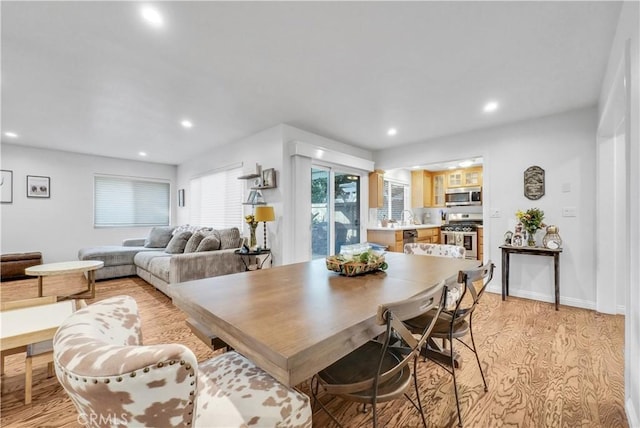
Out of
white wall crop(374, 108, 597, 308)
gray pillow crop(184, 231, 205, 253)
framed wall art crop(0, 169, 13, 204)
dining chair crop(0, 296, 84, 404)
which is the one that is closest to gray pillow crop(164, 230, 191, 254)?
gray pillow crop(184, 231, 205, 253)

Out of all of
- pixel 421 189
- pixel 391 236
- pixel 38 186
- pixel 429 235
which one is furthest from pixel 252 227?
pixel 421 189

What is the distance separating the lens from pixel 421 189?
685cm

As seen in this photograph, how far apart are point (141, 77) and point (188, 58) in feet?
2.20

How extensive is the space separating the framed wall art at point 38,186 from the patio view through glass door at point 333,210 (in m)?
5.10

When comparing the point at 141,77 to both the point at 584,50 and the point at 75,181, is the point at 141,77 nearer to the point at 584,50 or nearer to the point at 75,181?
the point at 584,50

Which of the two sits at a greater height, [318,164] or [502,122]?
[502,122]

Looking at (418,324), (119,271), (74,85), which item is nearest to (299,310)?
(418,324)

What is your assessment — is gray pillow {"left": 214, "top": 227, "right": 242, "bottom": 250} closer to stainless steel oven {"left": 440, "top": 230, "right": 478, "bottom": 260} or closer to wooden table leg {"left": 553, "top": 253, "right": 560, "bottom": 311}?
wooden table leg {"left": 553, "top": 253, "right": 560, "bottom": 311}

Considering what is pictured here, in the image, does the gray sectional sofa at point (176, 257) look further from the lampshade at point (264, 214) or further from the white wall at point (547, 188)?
the white wall at point (547, 188)

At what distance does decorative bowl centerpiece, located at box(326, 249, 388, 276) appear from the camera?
5.66 feet

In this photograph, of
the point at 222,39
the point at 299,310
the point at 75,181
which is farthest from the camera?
the point at 75,181

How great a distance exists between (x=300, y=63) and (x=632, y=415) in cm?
312

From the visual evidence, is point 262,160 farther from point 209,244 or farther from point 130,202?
point 130,202

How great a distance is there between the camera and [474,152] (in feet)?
13.6
